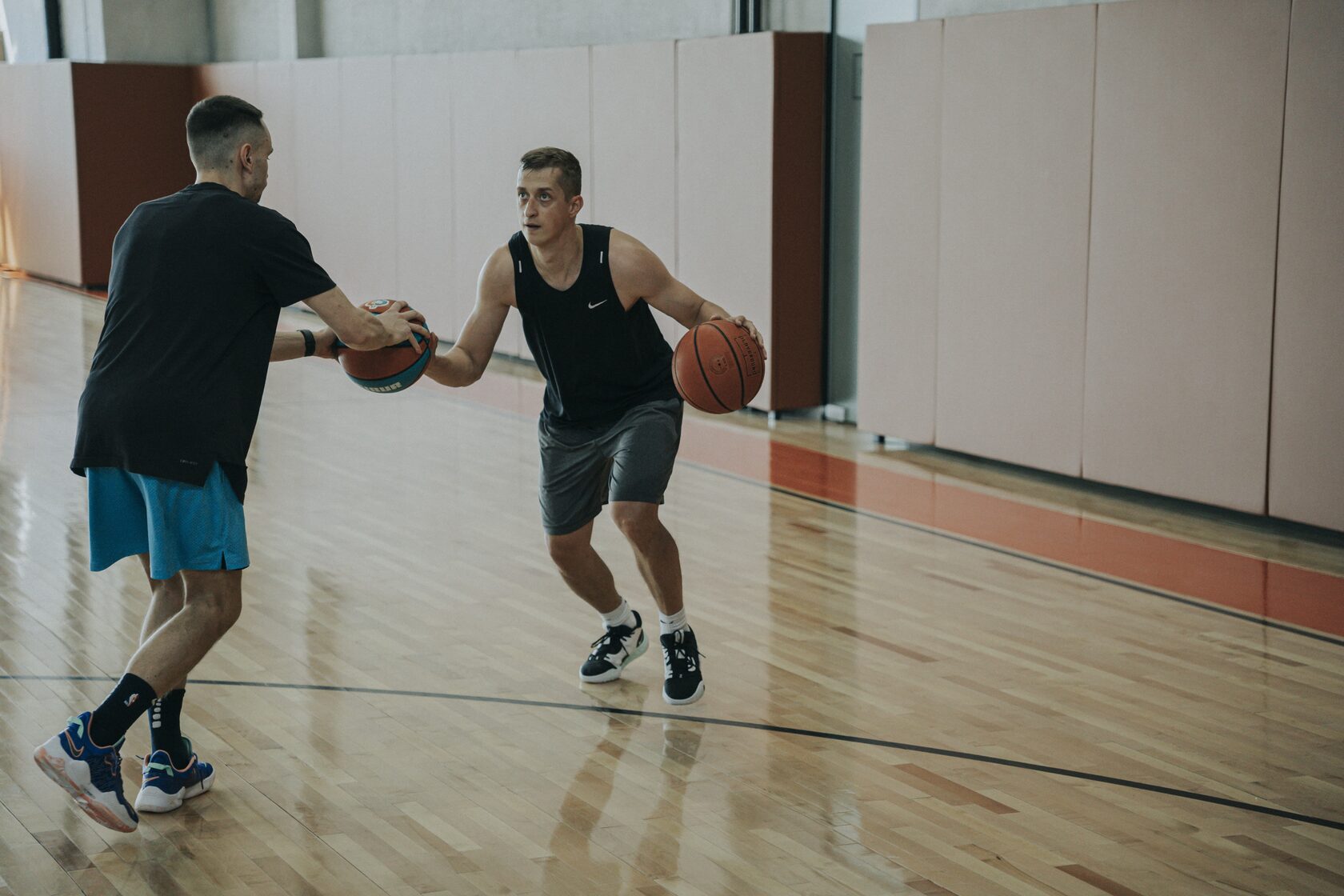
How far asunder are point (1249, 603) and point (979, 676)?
1.30 meters

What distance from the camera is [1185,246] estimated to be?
627 cm

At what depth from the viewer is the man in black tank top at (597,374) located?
3.98m

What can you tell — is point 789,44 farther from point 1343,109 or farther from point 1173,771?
point 1173,771

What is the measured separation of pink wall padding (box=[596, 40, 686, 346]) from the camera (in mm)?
9086

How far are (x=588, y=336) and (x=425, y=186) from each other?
7.96 m

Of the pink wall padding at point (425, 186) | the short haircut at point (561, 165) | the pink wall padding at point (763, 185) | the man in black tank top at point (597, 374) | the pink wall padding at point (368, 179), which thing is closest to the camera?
the short haircut at point (561, 165)

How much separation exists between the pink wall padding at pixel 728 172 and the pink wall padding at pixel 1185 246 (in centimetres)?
222

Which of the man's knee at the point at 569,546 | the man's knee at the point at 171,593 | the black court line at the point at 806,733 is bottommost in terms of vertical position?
the black court line at the point at 806,733

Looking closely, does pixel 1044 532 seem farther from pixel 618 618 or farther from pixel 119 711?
pixel 119 711

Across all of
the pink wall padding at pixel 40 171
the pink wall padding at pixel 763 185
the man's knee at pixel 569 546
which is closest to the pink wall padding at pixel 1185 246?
the pink wall padding at pixel 763 185

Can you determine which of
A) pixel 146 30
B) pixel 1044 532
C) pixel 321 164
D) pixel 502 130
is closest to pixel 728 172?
pixel 502 130

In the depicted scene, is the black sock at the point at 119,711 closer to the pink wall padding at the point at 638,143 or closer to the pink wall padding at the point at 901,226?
the pink wall padding at the point at 901,226

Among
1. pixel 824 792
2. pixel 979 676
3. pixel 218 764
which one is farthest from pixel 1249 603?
pixel 218 764

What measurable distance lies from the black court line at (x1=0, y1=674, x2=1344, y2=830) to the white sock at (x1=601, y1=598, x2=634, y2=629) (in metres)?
0.29
